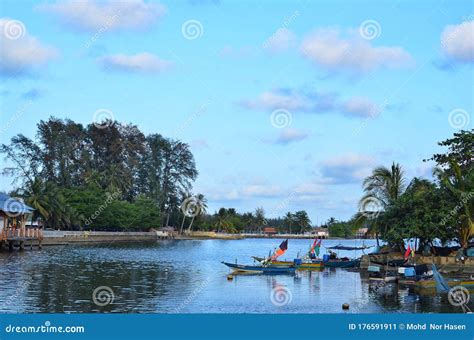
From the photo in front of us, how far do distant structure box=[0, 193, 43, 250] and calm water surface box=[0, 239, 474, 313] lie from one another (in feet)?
34.9

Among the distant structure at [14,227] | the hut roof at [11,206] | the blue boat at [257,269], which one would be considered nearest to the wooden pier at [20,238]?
the distant structure at [14,227]

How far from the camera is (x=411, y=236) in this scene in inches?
1757

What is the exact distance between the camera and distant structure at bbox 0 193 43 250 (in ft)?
204

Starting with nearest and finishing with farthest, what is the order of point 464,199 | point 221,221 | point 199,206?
point 464,199
point 199,206
point 221,221

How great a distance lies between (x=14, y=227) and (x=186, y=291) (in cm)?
3700

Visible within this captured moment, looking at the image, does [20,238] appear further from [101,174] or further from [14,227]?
[101,174]

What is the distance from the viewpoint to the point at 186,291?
3625 cm

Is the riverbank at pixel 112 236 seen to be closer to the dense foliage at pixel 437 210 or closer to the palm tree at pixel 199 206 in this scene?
the palm tree at pixel 199 206

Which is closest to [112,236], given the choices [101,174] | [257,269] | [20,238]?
[101,174]

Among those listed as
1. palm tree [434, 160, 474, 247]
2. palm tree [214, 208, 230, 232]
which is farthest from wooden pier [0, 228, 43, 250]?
palm tree [214, 208, 230, 232]

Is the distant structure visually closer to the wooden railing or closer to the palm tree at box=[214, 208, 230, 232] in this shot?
the wooden railing

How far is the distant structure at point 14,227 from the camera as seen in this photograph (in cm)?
6209

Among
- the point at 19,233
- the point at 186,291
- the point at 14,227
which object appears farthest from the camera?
the point at 14,227

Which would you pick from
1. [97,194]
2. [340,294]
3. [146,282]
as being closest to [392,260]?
[340,294]
